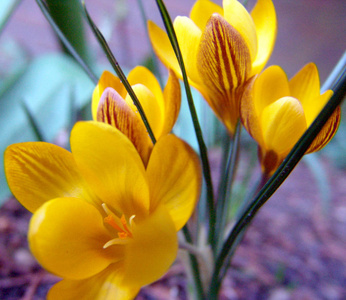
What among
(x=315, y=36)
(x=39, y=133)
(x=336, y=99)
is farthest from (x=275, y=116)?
(x=315, y=36)

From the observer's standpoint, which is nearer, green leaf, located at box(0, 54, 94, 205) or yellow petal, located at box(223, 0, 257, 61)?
yellow petal, located at box(223, 0, 257, 61)

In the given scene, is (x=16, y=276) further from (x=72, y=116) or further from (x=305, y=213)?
(x=305, y=213)

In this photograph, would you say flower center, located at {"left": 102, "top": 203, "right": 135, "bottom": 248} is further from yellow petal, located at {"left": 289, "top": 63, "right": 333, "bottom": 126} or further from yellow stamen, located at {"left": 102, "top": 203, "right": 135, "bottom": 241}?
yellow petal, located at {"left": 289, "top": 63, "right": 333, "bottom": 126}

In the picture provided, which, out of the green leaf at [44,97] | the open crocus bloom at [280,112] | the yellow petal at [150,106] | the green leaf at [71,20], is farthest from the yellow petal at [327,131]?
the green leaf at [71,20]

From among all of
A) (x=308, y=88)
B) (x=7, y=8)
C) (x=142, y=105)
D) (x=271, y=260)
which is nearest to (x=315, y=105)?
(x=308, y=88)

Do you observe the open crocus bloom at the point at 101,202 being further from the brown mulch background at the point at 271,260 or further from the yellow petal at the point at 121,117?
the brown mulch background at the point at 271,260

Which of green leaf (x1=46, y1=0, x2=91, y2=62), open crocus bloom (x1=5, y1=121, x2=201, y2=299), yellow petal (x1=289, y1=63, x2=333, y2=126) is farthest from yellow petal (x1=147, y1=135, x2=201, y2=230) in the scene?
green leaf (x1=46, y1=0, x2=91, y2=62)
